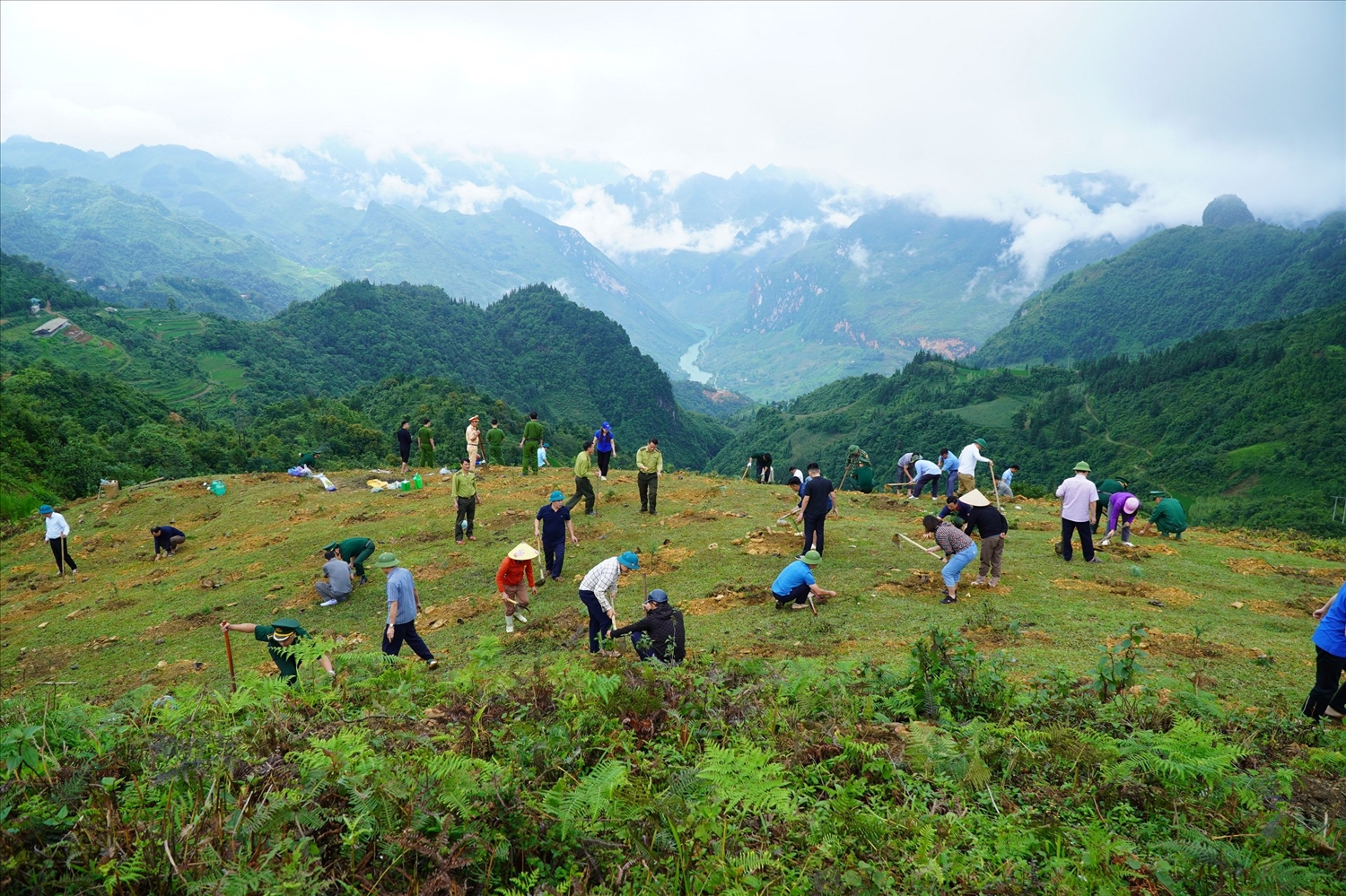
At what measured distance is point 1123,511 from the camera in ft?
45.5

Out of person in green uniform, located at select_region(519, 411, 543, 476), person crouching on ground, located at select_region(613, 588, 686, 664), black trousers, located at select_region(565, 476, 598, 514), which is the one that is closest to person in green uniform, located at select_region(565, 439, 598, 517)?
black trousers, located at select_region(565, 476, 598, 514)

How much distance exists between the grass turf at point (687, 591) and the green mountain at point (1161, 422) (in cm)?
5334

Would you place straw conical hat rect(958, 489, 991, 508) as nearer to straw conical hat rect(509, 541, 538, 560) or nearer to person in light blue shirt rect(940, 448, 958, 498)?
straw conical hat rect(509, 541, 538, 560)

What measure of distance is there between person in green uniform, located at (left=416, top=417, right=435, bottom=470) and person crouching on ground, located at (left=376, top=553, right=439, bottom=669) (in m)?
15.5

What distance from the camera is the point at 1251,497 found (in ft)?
235

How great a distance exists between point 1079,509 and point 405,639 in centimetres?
1191

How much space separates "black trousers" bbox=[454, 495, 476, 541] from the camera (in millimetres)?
15932

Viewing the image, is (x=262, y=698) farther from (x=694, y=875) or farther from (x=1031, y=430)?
(x=1031, y=430)

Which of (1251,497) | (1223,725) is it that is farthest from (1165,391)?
(1223,725)

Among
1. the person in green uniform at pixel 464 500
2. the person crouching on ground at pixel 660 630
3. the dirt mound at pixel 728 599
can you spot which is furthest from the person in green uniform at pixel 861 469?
the person crouching on ground at pixel 660 630

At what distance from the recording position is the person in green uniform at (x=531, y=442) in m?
22.4

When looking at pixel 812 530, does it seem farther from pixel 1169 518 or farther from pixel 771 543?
pixel 1169 518

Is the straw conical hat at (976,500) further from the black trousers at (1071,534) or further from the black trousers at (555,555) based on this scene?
the black trousers at (555,555)

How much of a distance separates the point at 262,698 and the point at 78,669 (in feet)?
31.9
